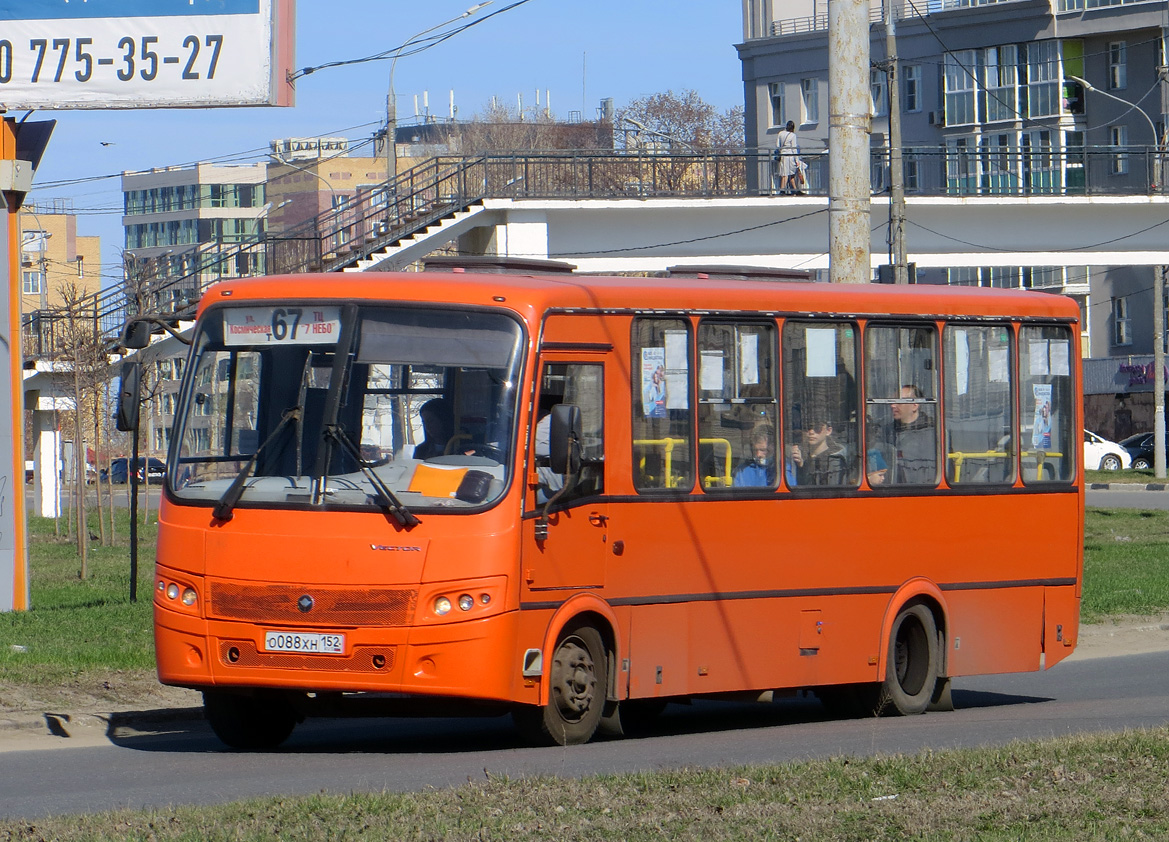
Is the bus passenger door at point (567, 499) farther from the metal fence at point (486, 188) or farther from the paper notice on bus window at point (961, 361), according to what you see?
the metal fence at point (486, 188)

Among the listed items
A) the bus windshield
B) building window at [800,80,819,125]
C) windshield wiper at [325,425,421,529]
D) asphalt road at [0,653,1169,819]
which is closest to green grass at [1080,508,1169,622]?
asphalt road at [0,653,1169,819]

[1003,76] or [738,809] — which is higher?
[1003,76]

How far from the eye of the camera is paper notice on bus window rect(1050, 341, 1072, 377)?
14156 millimetres

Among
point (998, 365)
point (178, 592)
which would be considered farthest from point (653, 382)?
point (998, 365)

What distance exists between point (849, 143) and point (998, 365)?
11.4 feet

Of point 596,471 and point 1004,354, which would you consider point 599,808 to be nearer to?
point 596,471

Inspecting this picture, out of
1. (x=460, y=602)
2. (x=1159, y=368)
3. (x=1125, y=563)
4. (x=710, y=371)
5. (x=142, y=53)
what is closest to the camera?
(x=460, y=602)

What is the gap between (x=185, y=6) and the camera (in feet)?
61.7

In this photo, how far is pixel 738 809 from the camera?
7770 mm

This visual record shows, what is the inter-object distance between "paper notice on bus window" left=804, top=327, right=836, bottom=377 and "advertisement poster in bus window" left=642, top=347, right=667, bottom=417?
1360mm

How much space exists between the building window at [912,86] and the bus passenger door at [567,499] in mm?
68498

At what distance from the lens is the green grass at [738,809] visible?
7188 millimetres

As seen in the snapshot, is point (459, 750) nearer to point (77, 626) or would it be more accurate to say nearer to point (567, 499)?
point (567, 499)

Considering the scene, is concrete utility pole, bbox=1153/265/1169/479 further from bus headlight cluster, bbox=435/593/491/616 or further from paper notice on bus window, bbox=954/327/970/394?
bus headlight cluster, bbox=435/593/491/616
